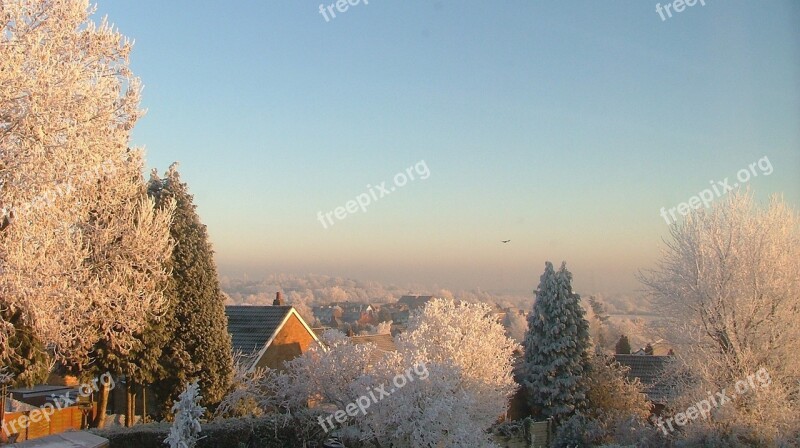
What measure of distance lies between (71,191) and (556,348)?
855 inches

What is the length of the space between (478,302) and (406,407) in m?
11.4

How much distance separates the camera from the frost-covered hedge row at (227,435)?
14.7 metres

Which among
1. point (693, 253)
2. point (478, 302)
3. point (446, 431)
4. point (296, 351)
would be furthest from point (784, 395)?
point (296, 351)

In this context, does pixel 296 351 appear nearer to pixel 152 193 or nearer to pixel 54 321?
pixel 152 193

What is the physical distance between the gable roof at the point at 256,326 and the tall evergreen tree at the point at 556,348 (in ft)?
34.6

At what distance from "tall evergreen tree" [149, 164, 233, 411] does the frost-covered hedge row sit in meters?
2.30

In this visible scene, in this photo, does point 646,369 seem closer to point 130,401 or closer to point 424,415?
point 424,415

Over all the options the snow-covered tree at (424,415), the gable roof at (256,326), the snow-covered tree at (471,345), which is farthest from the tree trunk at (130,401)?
the snow-covered tree at (471,345)

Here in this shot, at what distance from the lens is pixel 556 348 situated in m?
29.2

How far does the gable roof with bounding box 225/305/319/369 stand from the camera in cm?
2442

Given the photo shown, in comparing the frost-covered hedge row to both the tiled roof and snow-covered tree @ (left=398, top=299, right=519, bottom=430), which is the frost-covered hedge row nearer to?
snow-covered tree @ (left=398, top=299, right=519, bottom=430)

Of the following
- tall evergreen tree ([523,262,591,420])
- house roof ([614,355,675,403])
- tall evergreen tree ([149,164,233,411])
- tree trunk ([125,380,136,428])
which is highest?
tall evergreen tree ([149,164,233,411])

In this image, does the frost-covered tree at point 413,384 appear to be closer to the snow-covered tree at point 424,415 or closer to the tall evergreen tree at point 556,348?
the snow-covered tree at point 424,415

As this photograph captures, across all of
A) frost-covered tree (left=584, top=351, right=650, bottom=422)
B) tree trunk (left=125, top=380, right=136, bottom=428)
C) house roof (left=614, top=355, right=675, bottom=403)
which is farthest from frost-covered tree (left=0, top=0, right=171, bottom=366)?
house roof (left=614, top=355, right=675, bottom=403)
